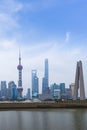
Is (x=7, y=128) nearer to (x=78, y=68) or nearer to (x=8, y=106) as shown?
(x=8, y=106)

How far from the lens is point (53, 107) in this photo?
98.0m

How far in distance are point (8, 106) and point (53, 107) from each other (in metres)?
12.6

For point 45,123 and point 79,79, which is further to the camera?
point 79,79

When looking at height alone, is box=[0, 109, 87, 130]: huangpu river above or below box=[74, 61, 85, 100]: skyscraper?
below

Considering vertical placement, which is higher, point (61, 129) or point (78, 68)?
point (78, 68)

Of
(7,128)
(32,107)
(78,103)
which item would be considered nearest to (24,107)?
(32,107)

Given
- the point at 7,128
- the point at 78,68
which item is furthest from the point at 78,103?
the point at 7,128

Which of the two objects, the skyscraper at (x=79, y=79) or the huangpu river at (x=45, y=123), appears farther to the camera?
the skyscraper at (x=79, y=79)

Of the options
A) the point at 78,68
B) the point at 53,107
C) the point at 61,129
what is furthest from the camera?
the point at 78,68

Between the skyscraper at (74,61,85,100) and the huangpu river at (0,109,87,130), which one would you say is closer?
the huangpu river at (0,109,87,130)

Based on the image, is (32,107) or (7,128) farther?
(32,107)

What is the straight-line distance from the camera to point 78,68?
106812 mm

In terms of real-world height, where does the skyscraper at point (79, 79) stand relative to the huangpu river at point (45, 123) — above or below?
above

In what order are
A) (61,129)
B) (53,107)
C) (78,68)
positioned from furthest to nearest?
1. (78,68)
2. (53,107)
3. (61,129)
